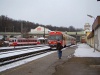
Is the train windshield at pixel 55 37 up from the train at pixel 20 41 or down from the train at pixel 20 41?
up

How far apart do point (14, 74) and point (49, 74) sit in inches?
72.8

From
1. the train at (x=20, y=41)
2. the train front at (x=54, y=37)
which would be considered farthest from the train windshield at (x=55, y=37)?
the train at (x=20, y=41)

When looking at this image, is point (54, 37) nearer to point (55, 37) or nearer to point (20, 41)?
point (55, 37)

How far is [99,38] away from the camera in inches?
1391

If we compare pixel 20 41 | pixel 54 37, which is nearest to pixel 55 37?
pixel 54 37

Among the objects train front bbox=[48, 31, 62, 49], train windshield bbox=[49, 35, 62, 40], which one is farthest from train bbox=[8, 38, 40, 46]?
train front bbox=[48, 31, 62, 49]

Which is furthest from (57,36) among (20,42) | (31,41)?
(31,41)

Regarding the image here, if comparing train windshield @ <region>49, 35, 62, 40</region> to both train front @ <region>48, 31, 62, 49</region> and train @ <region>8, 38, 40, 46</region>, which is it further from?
train @ <region>8, 38, 40, 46</region>

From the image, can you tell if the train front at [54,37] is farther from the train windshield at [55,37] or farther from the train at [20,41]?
the train at [20,41]

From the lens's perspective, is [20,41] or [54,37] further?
[20,41]

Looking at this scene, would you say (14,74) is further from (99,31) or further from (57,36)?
(57,36)

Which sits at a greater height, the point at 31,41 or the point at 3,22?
the point at 3,22

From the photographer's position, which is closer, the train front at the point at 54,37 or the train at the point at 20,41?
the train front at the point at 54,37

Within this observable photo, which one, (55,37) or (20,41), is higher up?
(55,37)
